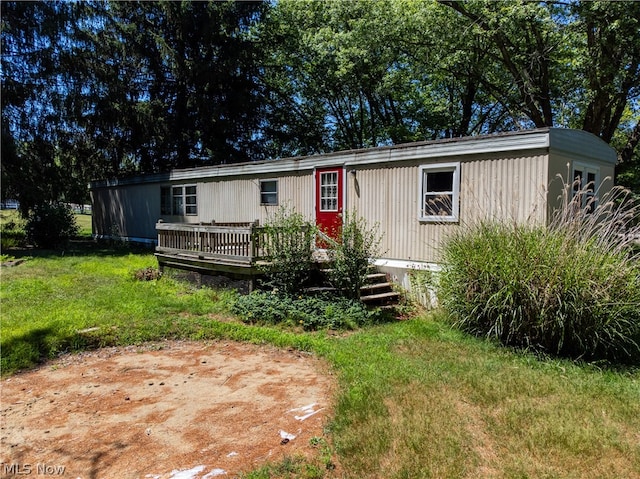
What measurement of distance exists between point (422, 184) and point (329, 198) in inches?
90.5

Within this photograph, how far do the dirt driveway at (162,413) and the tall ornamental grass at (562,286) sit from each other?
7.51 feet

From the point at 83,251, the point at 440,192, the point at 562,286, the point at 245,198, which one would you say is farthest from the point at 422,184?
the point at 83,251

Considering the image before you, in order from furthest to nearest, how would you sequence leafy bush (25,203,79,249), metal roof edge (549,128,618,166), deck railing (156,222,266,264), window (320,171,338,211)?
leafy bush (25,203,79,249) < window (320,171,338,211) < deck railing (156,222,266,264) < metal roof edge (549,128,618,166)

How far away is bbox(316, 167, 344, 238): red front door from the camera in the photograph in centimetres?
902

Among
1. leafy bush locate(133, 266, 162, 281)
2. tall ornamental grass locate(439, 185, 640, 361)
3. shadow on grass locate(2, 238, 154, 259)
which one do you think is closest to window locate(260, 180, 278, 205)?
leafy bush locate(133, 266, 162, 281)

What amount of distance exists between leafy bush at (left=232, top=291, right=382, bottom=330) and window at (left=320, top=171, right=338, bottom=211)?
9.46 ft

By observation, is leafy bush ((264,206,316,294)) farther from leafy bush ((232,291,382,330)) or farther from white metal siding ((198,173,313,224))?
white metal siding ((198,173,313,224))

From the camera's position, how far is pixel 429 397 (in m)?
3.70

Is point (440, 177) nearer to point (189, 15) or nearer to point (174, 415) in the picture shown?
point (174, 415)

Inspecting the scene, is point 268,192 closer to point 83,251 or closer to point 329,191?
point 329,191

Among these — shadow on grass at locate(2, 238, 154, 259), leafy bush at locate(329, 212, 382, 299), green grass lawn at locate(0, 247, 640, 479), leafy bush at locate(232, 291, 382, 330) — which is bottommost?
green grass lawn at locate(0, 247, 640, 479)

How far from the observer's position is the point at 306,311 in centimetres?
643

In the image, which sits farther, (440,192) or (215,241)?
(215,241)

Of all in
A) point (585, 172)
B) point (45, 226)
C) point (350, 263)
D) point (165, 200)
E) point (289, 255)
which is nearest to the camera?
point (350, 263)
